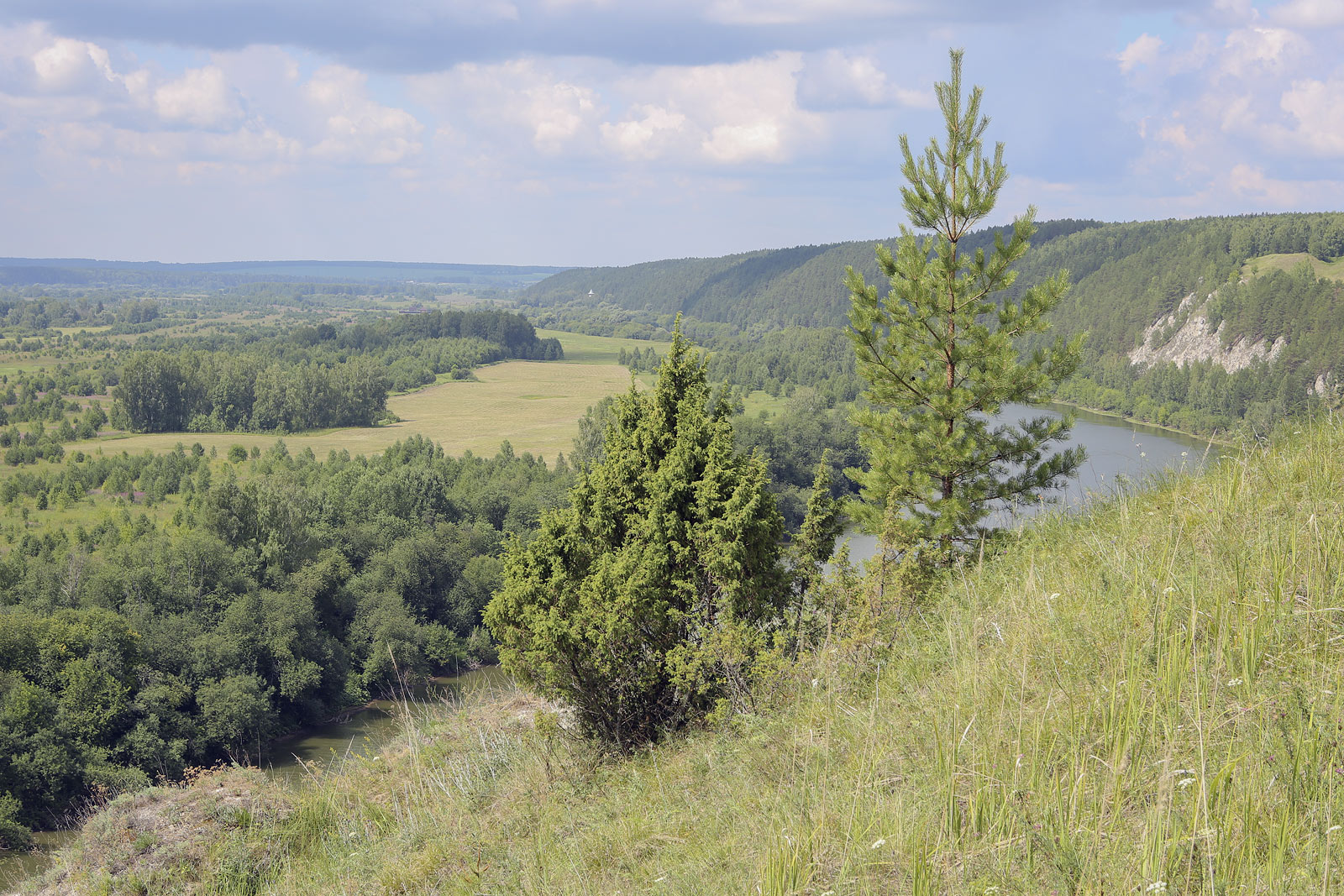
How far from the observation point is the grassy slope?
323 centimetres

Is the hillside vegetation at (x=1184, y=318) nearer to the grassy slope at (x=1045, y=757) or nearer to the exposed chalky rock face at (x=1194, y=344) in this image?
the exposed chalky rock face at (x=1194, y=344)

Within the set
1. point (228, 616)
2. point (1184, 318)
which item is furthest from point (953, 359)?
point (1184, 318)

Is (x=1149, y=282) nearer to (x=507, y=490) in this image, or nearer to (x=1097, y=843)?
(x=507, y=490)

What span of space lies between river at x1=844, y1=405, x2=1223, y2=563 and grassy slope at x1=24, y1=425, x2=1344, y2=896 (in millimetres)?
1482

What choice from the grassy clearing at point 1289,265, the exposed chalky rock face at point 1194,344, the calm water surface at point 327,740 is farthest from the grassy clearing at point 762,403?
the grassy clearing at point 1289,265

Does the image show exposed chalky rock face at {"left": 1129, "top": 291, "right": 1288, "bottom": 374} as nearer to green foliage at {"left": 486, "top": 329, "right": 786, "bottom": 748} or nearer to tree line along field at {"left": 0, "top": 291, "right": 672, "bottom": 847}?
tree line along field at {"left": 0, "top": 291, "right": 672, "bottom": 847}

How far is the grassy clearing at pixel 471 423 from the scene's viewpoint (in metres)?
97.8

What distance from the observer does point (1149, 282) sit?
6260 inches

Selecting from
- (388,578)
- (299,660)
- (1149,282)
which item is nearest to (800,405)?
(388,578)

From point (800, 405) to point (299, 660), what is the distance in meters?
71.9

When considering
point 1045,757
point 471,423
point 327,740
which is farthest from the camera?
point 471,423

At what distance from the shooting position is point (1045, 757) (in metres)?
3.96

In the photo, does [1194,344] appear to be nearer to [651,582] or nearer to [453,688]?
[453,688]

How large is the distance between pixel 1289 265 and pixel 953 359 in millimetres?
165689
